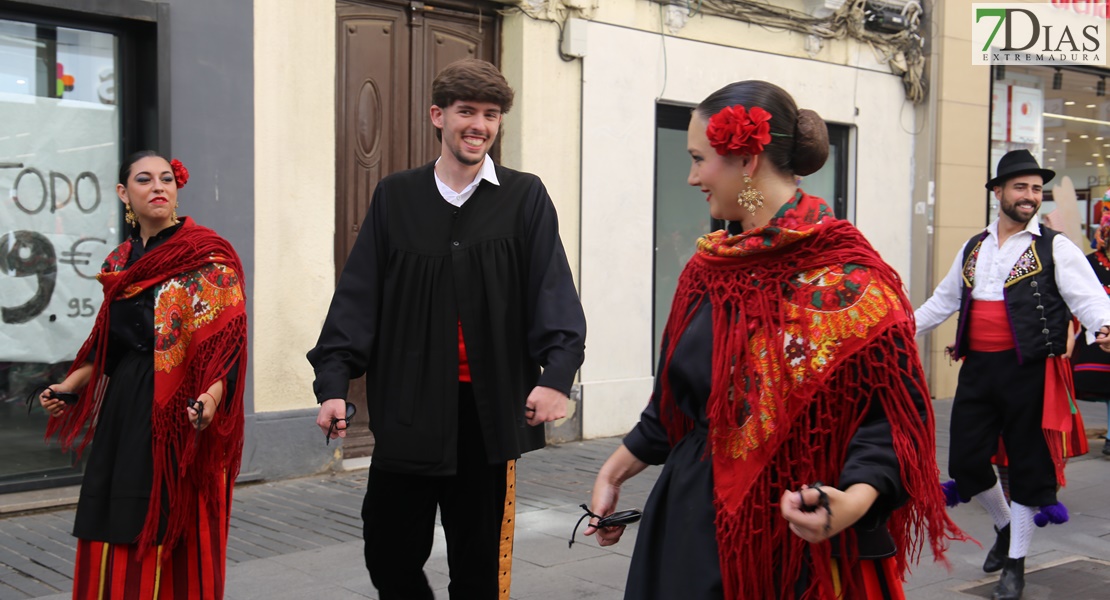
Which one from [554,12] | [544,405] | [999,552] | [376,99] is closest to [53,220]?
[376,99]

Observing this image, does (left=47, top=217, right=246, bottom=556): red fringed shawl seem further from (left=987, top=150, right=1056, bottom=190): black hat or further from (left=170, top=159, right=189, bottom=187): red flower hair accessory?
(left=987, top=150, right=1056, bottom=190): black hat

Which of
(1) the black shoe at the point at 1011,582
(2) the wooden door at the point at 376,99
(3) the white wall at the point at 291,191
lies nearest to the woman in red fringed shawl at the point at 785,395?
(1) the black shoe at the point at 1011,582

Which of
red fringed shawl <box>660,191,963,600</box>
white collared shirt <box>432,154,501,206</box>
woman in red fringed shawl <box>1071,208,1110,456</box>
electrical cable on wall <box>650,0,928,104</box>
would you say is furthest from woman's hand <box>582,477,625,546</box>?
electrical cable on wall <box>650,0,928,104</box>

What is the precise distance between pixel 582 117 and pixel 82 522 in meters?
6.44

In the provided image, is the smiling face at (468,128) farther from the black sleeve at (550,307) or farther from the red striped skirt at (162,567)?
the red striped skirt at (162,567)

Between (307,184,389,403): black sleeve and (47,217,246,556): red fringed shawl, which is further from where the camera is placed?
(47,217,246,556): red fringed shawl

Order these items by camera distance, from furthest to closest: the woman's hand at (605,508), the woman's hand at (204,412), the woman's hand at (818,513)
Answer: the woman's hand at (204,412) → the woman's hand at (605,508) → the woman's hand at (818,513)

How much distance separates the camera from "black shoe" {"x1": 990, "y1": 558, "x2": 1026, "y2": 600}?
538 cm

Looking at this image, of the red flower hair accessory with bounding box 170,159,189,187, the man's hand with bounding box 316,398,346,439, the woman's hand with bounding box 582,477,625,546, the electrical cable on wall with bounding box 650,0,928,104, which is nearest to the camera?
the woman's hand with bounding box 582,477,625,546

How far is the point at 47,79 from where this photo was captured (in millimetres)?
7359

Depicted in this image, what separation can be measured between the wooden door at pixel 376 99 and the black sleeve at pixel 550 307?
499 cm

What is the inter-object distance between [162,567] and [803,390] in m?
2.57

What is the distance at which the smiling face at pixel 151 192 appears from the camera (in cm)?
429

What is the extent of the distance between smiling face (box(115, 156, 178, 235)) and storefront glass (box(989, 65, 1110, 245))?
11.1m
